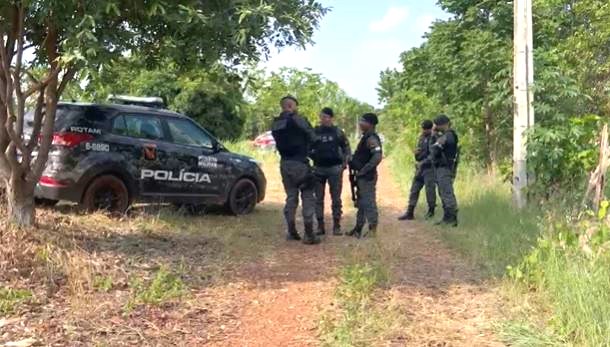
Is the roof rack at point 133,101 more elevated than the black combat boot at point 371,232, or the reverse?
the roof rack at point 133,101

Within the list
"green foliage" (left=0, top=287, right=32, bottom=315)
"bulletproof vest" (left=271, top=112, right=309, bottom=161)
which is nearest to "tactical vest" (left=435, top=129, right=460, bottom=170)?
"bulletproof vest" (left=271, top=112, right=309, bottom=161)

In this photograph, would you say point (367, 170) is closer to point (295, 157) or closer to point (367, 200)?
point (367, 200)

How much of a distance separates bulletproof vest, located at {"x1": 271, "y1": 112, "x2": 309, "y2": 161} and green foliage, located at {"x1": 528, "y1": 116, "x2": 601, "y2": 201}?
338 cm

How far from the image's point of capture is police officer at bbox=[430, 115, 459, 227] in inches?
390

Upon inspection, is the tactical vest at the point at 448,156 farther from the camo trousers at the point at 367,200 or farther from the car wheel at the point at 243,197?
the car wheel at the point at 243,197

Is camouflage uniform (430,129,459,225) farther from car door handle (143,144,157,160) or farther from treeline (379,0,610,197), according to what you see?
car door handle (143,144,157,160)

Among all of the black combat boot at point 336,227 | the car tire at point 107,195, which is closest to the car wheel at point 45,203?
the car tire at point 107,195

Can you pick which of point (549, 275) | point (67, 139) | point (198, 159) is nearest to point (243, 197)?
point (198, 159)

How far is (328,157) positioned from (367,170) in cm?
54

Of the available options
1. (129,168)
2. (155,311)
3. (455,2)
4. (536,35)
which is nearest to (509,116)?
(536,35)

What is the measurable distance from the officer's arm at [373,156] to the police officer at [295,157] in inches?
29.7

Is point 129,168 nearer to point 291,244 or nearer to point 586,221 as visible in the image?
point 291,244

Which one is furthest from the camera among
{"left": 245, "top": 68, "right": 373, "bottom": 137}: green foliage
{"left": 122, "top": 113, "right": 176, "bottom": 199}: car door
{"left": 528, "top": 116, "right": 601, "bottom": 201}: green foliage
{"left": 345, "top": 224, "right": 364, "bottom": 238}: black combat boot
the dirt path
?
{"left": 245, "top": 68, "right": 373, "bottom": 137}: green foliage

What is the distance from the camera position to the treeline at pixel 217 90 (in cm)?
700
